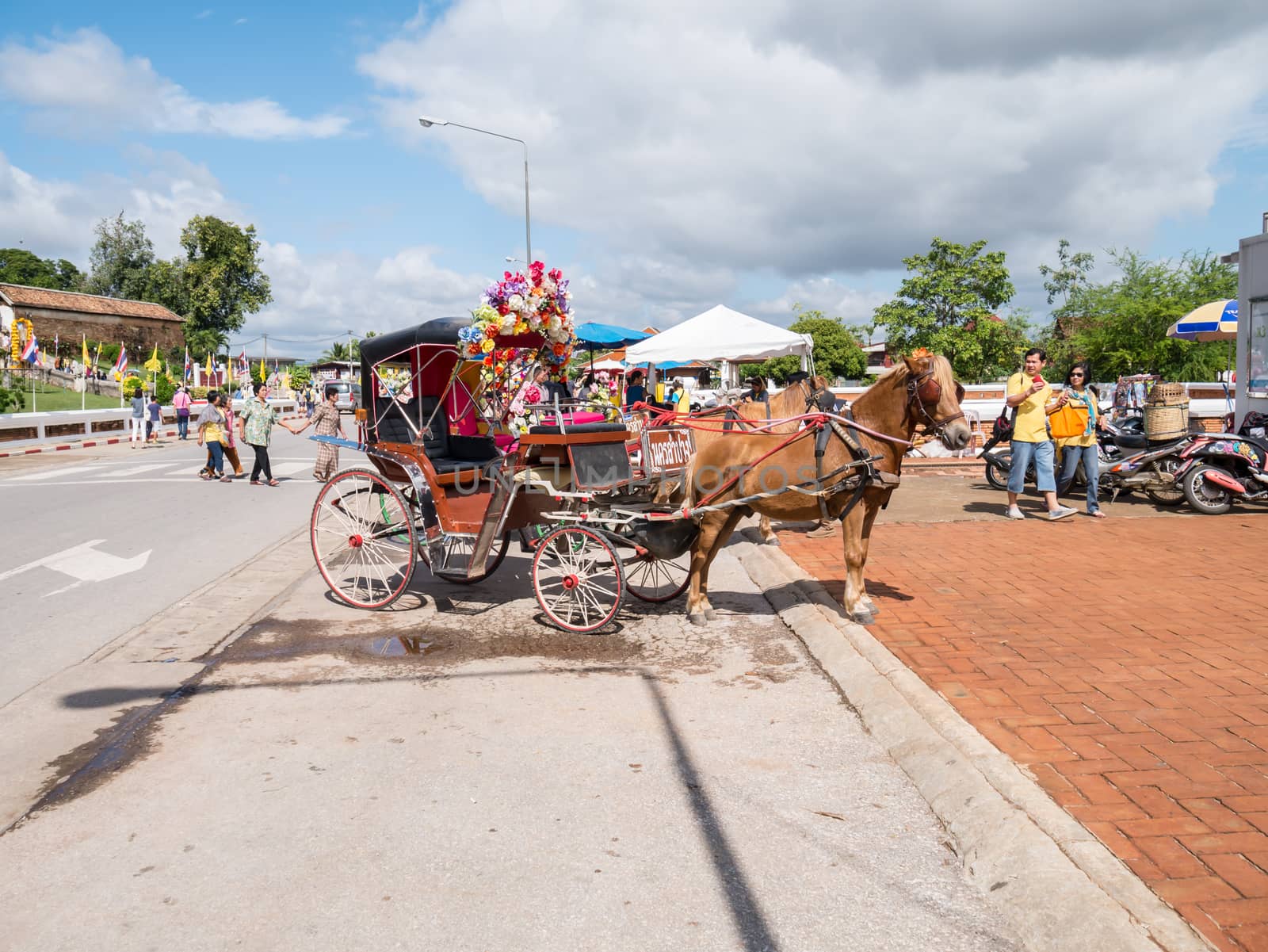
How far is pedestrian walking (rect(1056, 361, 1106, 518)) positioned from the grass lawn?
39.4m

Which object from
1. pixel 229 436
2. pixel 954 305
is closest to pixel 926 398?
pixel 229 436

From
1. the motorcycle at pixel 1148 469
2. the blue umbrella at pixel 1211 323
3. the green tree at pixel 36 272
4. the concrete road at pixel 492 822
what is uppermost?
the green tree at pixel 36 272

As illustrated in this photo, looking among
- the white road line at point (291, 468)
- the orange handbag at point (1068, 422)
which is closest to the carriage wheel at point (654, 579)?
the orange handbag at point (1068, 422)

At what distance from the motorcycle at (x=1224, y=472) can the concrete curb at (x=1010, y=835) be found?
7655mm

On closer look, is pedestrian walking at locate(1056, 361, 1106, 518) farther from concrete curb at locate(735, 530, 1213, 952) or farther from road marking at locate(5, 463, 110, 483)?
road marking at locate(5, 463, 110, 483)

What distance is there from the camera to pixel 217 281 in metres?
75.1

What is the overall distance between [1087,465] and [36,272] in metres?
117

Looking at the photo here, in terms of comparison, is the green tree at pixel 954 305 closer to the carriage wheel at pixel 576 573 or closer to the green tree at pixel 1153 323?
the green tree at pixel 1153 323

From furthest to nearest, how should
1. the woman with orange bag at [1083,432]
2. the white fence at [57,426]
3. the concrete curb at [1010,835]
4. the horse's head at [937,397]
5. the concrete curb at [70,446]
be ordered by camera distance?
1. the white fence at [57,426]
2. the concrete curb at [70,446]
3. the woman with orange bag at [1083,432]
4. the horse's head at [937,397]
5. the concrete curb at [1010,835]

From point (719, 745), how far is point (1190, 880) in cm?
214

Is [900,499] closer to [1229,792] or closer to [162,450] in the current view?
[1229,792]

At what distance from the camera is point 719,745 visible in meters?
4.67

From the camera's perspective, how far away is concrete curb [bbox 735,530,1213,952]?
2.92 meters

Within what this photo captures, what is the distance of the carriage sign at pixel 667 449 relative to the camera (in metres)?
7.11
